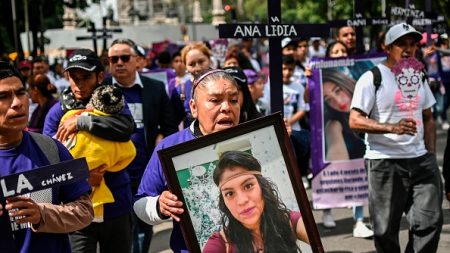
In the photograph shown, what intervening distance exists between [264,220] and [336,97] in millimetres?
5168

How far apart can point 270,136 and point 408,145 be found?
2.95m

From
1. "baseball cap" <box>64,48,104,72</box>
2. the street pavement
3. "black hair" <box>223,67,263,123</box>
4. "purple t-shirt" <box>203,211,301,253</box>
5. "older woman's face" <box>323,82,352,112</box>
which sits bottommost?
the street pavement

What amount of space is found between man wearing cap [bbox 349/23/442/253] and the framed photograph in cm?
279

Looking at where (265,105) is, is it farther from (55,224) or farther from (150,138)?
(55,224)

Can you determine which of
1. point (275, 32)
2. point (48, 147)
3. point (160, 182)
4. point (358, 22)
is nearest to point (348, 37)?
point (358, 22)

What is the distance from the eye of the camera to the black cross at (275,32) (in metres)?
5.34

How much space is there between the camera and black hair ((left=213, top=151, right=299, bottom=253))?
316cm

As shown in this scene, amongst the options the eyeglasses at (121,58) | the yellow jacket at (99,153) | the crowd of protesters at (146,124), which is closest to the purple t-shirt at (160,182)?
the crowd of protesters at (146,124)

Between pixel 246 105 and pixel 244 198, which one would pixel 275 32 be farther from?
pixel 244 198

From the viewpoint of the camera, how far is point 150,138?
645cm

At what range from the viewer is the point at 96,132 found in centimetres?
502

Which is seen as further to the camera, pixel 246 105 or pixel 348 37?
pixel 348 37

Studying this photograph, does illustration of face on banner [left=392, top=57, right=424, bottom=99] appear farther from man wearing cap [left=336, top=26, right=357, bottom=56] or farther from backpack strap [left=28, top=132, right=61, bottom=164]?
man wearing cap [left=336, top=26, right=357, bottom=56]

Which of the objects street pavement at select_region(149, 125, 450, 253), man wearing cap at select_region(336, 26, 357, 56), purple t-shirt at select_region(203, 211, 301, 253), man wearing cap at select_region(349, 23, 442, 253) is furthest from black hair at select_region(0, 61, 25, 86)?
man wearing cap at select_region(336, 26, 357, 56)
